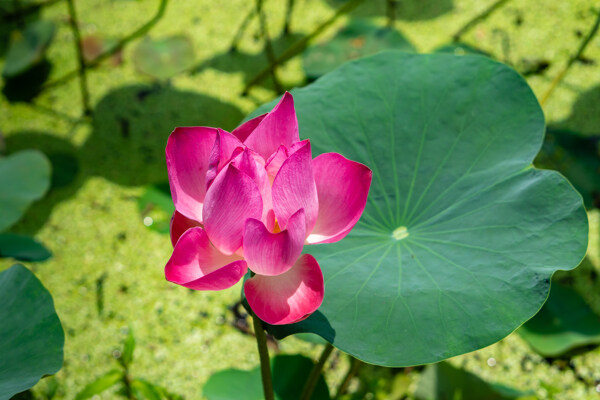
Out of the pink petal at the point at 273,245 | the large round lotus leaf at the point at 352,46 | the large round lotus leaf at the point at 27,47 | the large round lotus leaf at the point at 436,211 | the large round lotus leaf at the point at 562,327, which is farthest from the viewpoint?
the large round lotus leaf at the point at 27,47

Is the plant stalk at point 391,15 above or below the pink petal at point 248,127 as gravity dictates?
below

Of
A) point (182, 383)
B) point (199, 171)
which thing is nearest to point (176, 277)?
point (199, 171)

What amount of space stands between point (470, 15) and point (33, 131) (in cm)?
160

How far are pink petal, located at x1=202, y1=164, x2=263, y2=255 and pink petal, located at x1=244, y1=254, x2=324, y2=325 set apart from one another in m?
0.05

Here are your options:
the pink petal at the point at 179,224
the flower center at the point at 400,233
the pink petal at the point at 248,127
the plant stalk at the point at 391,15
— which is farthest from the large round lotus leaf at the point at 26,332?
the plant stalk at the point at 391,15

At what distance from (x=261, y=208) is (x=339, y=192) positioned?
0.09 m

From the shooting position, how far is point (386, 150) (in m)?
0.79

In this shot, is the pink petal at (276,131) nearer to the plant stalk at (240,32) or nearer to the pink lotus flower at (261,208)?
the pink lotus flower at (261,208)

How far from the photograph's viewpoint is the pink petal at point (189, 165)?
503 millimetres

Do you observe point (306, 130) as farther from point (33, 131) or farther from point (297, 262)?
point (33, 131)

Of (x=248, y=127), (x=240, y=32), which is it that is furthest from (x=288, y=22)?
(x=248, y=127)

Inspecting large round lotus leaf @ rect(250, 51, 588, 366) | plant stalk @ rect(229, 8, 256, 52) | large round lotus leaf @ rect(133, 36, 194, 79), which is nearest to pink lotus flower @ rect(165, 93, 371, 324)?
large round lotus leaf @ rect(250, 51, 588, 366)

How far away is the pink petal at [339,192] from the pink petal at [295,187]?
0.03 m

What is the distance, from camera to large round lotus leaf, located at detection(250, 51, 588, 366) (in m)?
0.61
